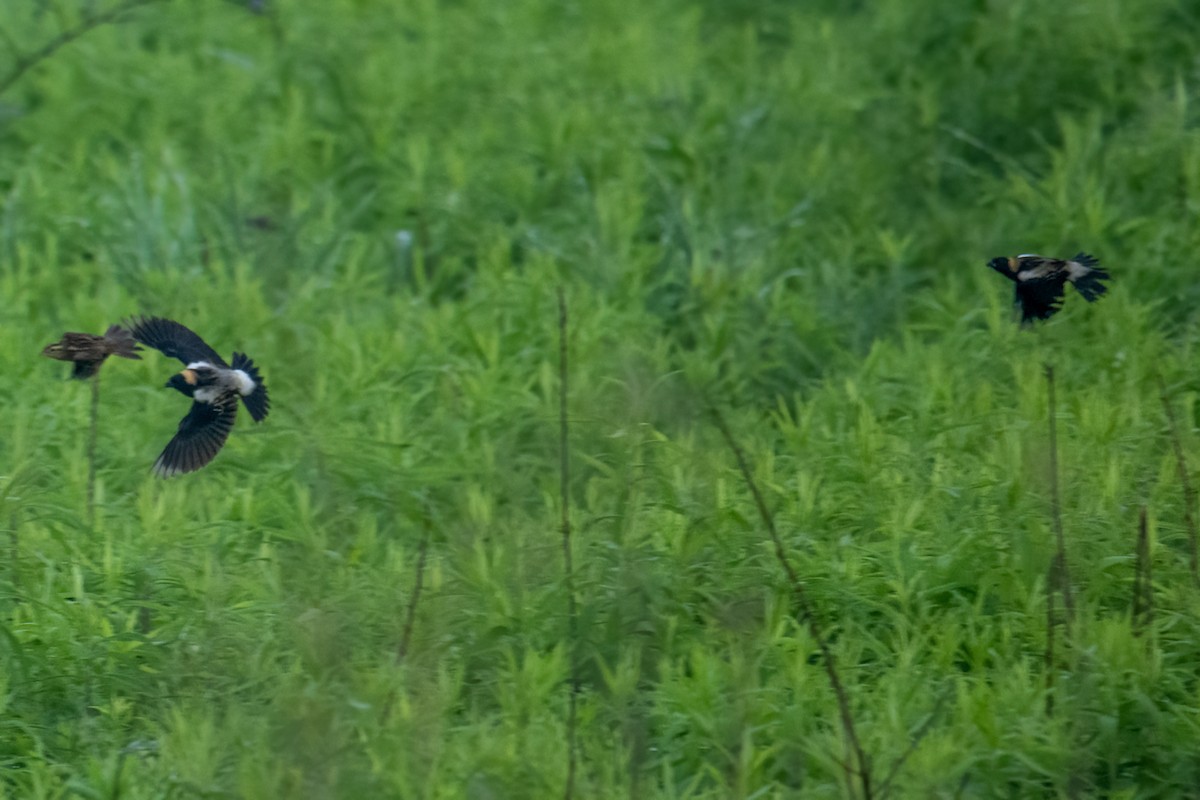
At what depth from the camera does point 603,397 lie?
4.45 meters

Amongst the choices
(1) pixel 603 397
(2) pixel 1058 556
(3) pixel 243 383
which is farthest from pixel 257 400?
(2) pixel 1058 556

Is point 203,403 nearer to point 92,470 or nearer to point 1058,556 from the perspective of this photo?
point 92,470

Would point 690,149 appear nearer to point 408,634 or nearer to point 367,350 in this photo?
point 367,350

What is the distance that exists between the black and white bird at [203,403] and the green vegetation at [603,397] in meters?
0.26

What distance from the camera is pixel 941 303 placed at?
5129 mm

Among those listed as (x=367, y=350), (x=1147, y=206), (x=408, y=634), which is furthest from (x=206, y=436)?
(x=1147, y=206)

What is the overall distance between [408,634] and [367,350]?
4.98ft

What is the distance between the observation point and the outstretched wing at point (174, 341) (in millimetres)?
3906

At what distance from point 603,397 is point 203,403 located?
1172mm

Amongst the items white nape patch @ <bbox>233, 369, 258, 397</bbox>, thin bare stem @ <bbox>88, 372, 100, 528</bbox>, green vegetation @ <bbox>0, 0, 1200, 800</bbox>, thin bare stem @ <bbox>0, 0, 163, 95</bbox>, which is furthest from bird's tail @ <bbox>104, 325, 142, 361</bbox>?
thin bare stem @ <bbox>0, 0, 163, 95</bbox>

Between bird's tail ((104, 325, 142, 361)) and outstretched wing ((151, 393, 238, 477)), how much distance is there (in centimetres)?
26

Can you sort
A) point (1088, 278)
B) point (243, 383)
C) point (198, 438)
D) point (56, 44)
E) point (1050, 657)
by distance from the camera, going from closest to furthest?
point (1050, 657) < point (198, 438) < point (243, 383) < point (1088, 278) < point (56, 44)

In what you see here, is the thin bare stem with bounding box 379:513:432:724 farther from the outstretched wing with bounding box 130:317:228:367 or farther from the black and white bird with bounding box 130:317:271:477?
the outstretched wing with bounding box 130:317:228:367

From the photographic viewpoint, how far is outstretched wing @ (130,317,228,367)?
3906 millimetres
